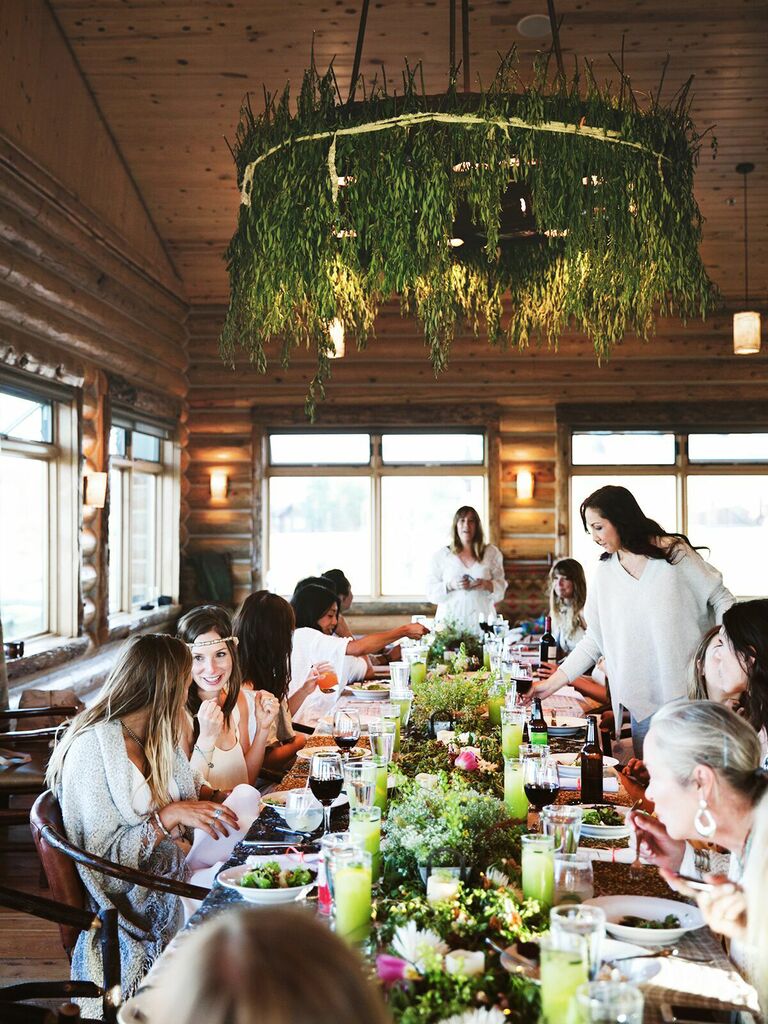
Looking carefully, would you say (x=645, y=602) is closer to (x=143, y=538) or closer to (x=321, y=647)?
(x=321, y=647)

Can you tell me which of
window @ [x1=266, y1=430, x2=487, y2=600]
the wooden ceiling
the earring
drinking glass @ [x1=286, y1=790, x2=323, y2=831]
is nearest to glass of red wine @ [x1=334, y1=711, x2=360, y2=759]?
drinking glass @ [x1=286, y1=790, x2=323, y2=831]

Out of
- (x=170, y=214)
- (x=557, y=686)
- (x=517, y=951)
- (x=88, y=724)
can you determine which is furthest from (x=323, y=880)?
(x=170, y=214)

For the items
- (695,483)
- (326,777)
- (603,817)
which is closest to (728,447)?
(695,483)

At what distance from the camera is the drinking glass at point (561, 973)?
1536 mm

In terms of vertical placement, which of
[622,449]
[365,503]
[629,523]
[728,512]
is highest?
[622,449]

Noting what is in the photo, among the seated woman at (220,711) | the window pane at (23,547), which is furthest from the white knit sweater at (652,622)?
the window pane at (23,547)

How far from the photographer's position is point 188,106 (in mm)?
8328

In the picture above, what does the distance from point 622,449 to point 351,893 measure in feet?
31.4

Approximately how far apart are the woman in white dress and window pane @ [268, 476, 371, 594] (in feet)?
8.42

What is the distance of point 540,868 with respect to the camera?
2.01 metres

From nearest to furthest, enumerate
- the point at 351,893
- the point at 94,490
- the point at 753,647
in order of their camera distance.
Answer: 1. the point at 351,893
2. the point at 753,647
3. the point at 94,490

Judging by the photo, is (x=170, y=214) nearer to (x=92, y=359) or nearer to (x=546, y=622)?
(x=92, y=359)

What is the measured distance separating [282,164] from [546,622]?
17.6 ft

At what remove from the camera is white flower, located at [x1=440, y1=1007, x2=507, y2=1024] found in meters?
1.52
